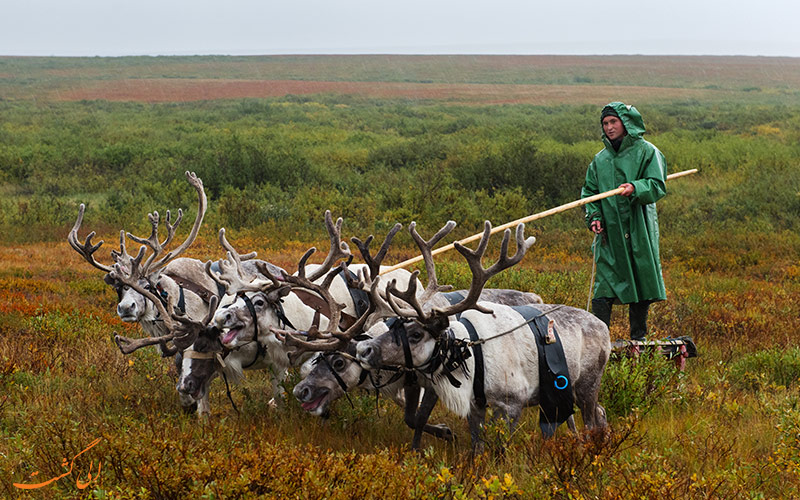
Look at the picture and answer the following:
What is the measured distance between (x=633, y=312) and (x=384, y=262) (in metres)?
8.26

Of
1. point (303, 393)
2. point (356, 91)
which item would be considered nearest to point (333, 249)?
point (303, 393)

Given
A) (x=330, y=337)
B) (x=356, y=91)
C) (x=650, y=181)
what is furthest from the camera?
(x=356, y=91)

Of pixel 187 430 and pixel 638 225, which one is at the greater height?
pixel 638 225

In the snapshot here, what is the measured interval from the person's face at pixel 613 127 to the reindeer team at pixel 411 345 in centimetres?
195

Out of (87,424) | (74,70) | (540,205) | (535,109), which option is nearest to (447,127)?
(535,109)

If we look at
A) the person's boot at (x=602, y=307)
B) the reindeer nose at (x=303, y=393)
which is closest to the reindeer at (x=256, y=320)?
the reindeer nose at (x=303, y=393)

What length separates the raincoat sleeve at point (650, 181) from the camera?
6.56m

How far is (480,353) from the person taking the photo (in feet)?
16.6

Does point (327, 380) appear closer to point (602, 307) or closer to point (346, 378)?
point (346, 378)

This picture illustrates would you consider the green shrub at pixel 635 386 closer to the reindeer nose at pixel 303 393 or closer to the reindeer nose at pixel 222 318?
the reindeer nose at pixel 303 393

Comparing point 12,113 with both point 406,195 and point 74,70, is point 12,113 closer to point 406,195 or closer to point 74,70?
point 406,195

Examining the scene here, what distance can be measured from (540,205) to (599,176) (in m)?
14.1

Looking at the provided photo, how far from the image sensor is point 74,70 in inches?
3784

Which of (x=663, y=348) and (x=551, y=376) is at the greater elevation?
(x=551, y=376)
